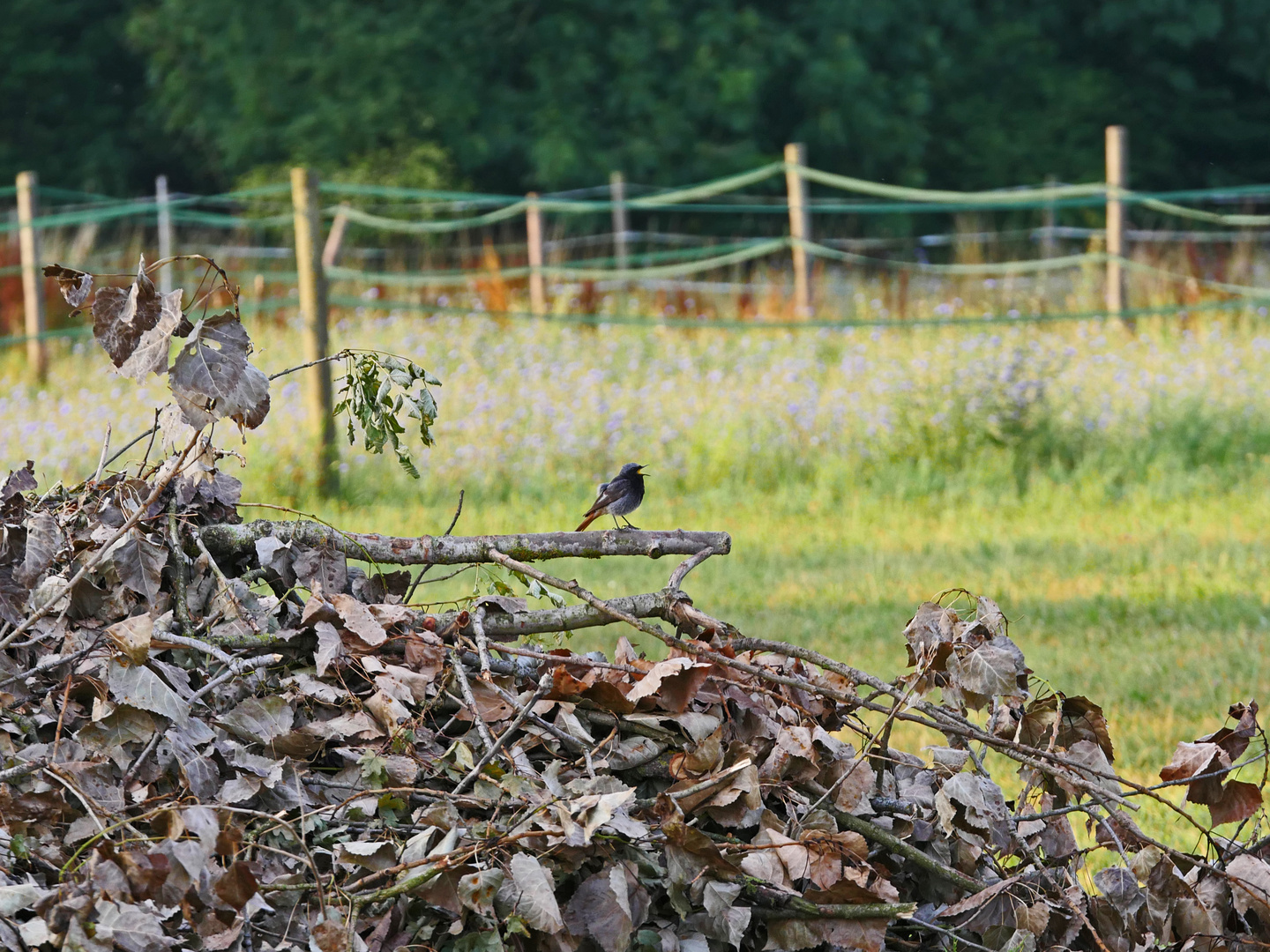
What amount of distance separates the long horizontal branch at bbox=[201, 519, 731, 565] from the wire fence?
18.3 feet

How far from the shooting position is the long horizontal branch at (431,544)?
2275 mm

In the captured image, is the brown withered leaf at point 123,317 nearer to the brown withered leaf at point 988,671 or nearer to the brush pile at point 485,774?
the brush pile at point 485,774

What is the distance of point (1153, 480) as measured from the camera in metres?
7.36

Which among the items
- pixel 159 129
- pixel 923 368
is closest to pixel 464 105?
pixel 159 129

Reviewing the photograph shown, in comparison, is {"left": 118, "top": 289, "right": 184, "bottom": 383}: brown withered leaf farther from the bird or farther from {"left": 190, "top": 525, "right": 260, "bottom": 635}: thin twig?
the bird

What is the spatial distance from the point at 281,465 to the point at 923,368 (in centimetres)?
403

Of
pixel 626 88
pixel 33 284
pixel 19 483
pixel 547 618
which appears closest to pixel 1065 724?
pixel 547 618

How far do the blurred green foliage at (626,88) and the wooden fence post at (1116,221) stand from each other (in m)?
8.95

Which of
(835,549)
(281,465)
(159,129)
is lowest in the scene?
(835,549)

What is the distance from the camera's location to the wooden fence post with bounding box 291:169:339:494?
6918 mm

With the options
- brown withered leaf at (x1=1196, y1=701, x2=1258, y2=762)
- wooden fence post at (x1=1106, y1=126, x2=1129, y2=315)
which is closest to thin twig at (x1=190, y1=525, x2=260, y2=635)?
brown withered leaf at (x1=1196, y1=701, x2=1258, y2=762)

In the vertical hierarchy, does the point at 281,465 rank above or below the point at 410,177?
below

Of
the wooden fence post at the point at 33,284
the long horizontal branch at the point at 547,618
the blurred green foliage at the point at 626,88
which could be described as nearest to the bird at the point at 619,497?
the long horizontal branch at the point at 547,618

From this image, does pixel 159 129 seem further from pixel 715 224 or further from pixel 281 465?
pixel 281 465
